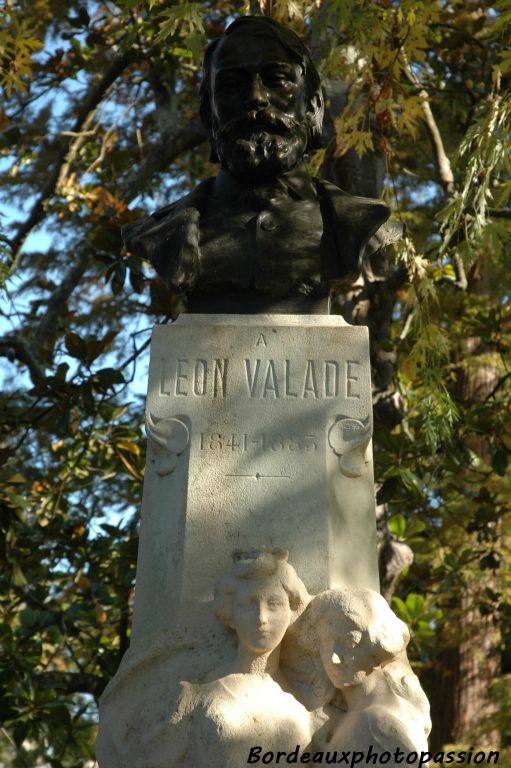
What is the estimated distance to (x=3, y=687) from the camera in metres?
6.81

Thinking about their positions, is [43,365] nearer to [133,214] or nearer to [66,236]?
[133,214]

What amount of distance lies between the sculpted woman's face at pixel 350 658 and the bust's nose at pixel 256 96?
205cm

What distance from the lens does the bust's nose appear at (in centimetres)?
438

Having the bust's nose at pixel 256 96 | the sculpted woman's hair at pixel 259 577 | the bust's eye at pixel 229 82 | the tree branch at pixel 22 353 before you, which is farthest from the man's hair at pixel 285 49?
the tree branch at pixel 22 353

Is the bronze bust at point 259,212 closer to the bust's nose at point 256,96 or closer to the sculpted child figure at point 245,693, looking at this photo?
the bust's nose at point 256,96

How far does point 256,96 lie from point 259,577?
1.90 metres

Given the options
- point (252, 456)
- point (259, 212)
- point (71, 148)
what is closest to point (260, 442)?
point (252, 456)

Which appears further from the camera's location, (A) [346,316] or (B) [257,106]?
(A) [346,316]

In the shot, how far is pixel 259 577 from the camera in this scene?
346 cm

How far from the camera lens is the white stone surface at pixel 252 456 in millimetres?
3707

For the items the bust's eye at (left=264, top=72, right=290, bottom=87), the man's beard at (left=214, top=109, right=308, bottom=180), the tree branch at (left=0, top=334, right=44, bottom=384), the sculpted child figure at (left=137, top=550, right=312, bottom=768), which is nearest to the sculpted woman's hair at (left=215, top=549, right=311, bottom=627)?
the sculpted child figure at (left=137, top=550, right=312, bottom=768)

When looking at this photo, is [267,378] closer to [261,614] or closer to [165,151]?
[261,614]

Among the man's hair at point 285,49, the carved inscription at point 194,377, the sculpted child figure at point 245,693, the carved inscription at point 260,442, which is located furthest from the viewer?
the man's hair at point 285,49

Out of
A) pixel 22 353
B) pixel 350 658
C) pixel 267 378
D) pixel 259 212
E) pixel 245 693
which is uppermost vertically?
pixel 22 353
